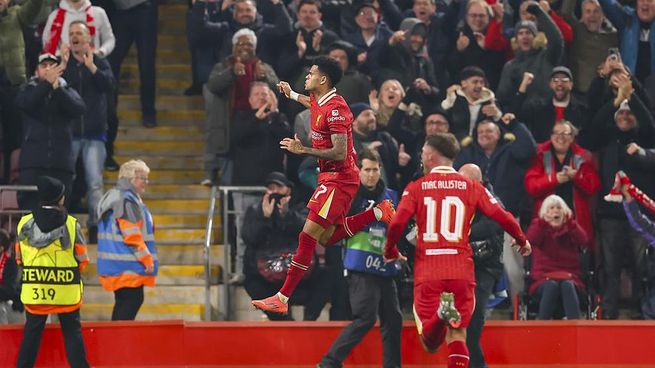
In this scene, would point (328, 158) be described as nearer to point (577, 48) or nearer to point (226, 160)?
point (226, 160)

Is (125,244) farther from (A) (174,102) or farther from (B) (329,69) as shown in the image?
(A) (174,102)

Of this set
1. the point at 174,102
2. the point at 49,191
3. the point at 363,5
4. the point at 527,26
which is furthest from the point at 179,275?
the point at 527,26

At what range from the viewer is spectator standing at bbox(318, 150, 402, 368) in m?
15.9

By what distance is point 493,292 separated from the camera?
17.4 meters

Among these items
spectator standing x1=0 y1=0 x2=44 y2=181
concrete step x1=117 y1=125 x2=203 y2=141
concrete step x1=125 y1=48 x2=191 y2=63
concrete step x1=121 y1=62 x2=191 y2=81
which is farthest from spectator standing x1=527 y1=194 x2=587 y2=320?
concrete step x1=125 y1=48 x2=191 y2=63

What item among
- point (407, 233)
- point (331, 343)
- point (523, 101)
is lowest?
point (331, 343)

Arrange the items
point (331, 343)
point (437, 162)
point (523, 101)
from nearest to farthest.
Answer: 1. point (437, 162)
2. point (331, 343)
3. point (523, 101)

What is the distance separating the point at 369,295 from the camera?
1602 centimetres

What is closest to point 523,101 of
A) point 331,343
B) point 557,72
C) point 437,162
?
point 557,72

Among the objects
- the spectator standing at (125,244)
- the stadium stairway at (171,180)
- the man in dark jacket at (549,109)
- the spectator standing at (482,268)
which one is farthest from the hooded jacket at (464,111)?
the spectator standing at (125,244)

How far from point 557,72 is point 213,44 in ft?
13.7

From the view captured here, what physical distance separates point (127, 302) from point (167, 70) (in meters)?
5.91

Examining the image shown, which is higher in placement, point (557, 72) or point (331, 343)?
point (557, 72)

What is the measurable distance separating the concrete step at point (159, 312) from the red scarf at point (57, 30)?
9.96 feet
